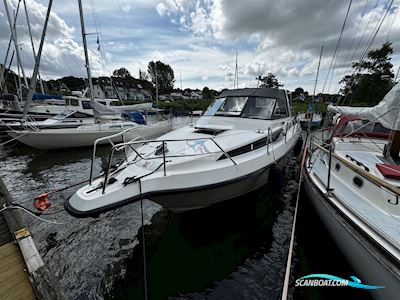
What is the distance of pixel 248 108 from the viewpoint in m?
6.12

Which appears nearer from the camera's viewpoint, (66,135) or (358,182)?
(358,182)

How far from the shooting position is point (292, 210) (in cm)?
552

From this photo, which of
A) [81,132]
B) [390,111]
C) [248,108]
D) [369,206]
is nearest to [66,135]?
[81,132]

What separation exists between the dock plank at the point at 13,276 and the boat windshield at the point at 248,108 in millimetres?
5097

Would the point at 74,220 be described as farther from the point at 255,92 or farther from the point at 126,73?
the point at 126,73

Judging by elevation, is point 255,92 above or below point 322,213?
above

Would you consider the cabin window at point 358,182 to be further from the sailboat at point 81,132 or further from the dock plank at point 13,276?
the sailboat at point 81,132

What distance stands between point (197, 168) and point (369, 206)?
2683mm

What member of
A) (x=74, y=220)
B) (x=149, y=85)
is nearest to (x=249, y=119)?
(x=74, y=220)

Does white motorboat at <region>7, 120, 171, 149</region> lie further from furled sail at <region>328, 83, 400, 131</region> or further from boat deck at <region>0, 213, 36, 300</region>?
furled sail at <region>328, 83, 400, 131</region>

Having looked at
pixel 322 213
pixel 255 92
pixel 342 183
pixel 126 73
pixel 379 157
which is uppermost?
pixel 126 73

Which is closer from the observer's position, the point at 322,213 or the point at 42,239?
the point at 322,213

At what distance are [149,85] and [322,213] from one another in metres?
80.9

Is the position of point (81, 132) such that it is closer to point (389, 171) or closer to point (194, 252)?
point (194, 252)
